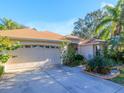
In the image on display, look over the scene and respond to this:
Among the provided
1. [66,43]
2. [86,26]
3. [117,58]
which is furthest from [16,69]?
[86,26]

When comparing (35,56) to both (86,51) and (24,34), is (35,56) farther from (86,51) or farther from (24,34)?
(86,51)

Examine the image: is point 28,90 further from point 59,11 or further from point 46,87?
point 59,11

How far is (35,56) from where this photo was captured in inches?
785

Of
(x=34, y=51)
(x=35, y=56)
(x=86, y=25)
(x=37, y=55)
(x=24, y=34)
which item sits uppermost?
(x=86, y=25)

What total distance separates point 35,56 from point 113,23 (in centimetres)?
1168

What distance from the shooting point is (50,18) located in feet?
105

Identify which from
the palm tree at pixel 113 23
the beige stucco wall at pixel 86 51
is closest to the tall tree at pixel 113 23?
the palm tree at pixel 113 23

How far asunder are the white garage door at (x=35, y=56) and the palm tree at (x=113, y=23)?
7.15 meters

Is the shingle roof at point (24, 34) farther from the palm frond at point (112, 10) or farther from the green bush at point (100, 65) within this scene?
the green bush at point (100, 65)

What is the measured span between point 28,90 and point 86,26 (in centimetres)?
3902

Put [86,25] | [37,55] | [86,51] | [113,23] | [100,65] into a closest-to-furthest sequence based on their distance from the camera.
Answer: [100,65] < [37,55] < [113,23] < [86,51] < [86,25]

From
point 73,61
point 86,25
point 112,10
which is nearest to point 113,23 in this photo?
point 112,10

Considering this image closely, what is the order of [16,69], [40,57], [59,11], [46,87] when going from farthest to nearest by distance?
1. [59,11]
2. [40,57]
3. [16,69]
4. [46,87]

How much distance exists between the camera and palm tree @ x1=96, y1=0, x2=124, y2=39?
73.5 ft
